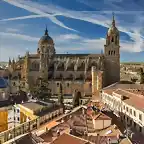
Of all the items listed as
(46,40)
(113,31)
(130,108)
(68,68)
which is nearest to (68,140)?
(130,108)

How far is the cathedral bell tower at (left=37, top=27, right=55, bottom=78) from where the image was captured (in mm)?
17203

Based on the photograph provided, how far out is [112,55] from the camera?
1681cm

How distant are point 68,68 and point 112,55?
8.48 ft

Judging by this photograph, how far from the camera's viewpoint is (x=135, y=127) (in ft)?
24.6

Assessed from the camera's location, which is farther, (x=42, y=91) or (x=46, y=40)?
(x=46, y=40)

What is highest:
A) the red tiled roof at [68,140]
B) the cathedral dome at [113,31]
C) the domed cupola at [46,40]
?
the cathedral dome at [113,31]

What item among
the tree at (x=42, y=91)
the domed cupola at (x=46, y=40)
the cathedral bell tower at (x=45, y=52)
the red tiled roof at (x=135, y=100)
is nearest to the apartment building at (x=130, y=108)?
the red tiled roof at (x=135, y=100)

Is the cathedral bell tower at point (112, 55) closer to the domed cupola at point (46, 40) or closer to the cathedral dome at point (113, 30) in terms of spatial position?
the cathedral dome at point (113, 30)

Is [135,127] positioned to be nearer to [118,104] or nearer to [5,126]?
[118,104]

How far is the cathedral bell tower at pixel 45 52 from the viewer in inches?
677

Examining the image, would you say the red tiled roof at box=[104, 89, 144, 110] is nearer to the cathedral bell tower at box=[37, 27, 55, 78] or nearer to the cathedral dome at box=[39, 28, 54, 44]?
the cathedral bell tower at box=[37, 27, 55, 78]

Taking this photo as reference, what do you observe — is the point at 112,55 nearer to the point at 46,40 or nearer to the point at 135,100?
the point at 46,40

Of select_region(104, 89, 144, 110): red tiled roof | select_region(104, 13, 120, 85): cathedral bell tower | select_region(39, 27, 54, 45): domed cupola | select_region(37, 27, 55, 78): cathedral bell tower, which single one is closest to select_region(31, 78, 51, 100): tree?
select_region(37, 27, 55, 78): cathedral bell tower

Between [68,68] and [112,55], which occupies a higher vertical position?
[112,55]
